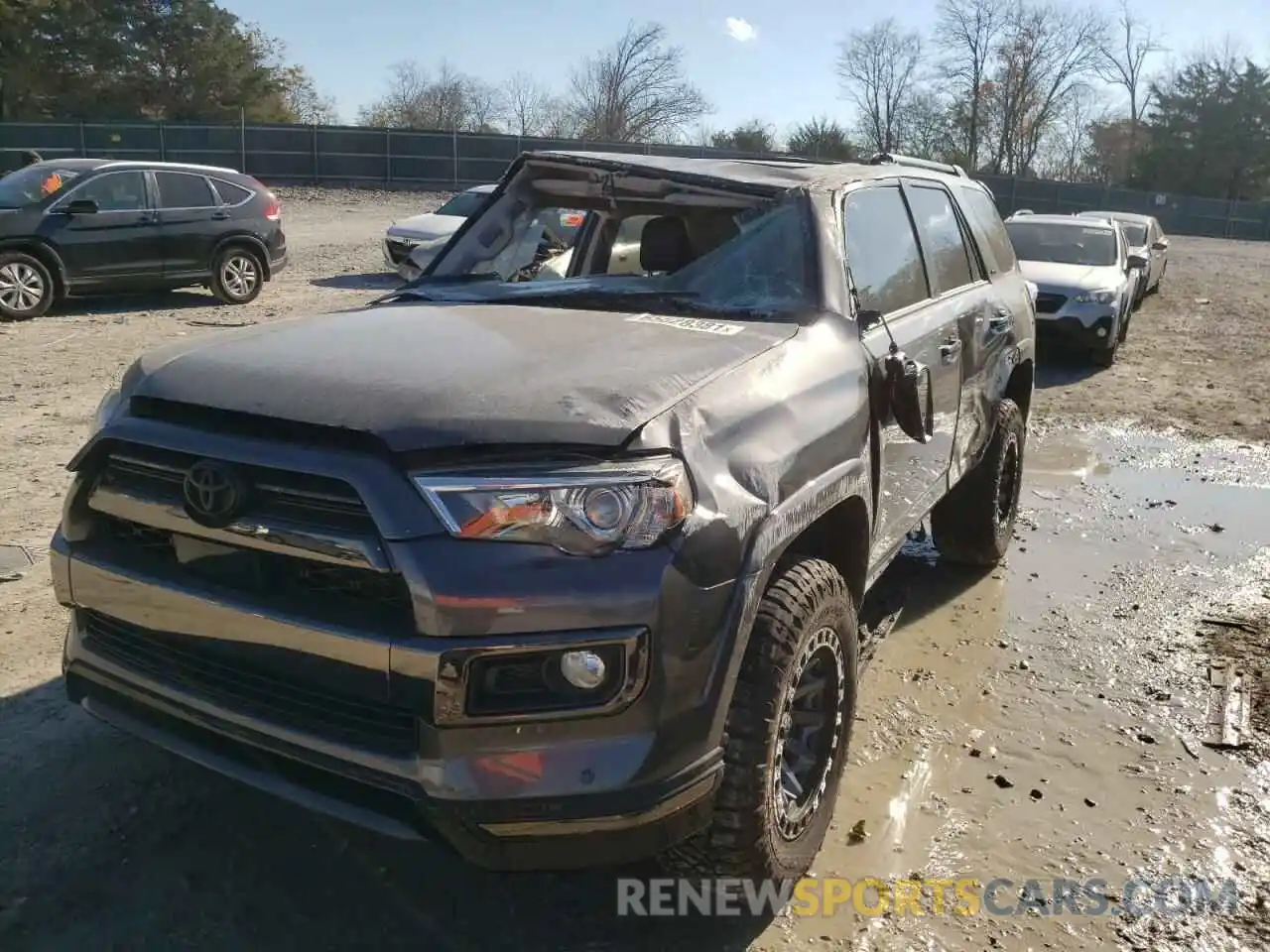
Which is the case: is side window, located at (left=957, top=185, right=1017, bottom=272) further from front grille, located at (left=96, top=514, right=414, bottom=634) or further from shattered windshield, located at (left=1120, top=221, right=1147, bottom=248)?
shattered windshield, located at (left=1120, top=221, right=1147, bottom=248)

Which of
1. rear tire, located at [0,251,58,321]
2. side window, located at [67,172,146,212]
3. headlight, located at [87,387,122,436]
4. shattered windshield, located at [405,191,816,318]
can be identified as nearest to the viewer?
headlight, located at [87,387,122,436]

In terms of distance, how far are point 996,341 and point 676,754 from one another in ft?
11.0

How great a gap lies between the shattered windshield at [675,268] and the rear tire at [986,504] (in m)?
2.12

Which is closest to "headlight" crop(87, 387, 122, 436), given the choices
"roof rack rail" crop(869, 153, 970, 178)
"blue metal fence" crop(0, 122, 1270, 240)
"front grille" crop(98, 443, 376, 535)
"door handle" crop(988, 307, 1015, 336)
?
"front grille" crop(98, 443, 376, 535)

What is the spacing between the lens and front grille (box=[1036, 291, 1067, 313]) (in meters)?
11.6

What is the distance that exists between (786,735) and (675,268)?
1682 millimetres

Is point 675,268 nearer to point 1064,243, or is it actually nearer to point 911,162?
point 911,162

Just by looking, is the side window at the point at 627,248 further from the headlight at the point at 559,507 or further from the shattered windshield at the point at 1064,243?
the shattered windshield at the point at 1064,243

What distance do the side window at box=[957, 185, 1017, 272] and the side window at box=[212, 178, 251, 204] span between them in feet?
34.0

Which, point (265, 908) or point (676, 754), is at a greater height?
point (676, 754)

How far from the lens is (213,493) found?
228cm

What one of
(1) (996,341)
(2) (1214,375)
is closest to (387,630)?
(1) (996,341)

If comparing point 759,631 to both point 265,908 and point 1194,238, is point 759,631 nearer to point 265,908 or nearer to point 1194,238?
point 265,908

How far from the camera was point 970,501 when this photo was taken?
5.31 m
